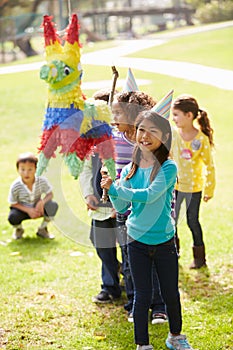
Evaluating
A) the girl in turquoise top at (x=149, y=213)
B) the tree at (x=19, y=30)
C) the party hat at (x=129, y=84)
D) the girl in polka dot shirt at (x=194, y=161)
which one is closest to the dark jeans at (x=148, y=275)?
the girl in turquoise top at (x=149, y=213)

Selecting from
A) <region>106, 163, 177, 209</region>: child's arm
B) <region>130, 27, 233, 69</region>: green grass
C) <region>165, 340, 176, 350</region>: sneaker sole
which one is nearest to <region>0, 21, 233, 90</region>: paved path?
<region>130, 27, 233, 69</region>: green grass

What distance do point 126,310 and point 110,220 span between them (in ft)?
1.81

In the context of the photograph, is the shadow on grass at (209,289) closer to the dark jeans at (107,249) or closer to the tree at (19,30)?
the dark jeans at (107,249)

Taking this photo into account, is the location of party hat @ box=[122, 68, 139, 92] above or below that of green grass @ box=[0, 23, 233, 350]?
above

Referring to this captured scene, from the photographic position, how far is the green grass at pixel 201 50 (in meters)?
17.6

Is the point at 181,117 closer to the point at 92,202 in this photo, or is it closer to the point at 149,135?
the point at 92,202

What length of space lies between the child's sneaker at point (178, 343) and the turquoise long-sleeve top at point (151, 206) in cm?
56

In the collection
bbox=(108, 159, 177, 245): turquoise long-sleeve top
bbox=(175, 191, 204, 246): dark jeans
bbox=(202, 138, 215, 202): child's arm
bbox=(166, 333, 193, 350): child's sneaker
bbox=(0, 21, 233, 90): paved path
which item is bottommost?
bbox=(0, 21, 233, 90): paved path

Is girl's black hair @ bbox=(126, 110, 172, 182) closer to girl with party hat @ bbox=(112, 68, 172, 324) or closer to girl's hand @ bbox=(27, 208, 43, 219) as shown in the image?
girl with party hat @ bbox=(112, 68, 172, 324)

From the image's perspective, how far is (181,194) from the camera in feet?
15.0

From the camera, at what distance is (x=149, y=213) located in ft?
9.91

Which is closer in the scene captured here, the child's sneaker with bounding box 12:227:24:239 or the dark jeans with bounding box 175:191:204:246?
the dark jeans with bounding box 175:191:204:246

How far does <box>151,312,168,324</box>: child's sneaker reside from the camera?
11.8ft

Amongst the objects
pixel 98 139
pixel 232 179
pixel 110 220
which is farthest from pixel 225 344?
pixel 232 179
